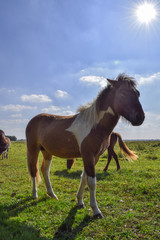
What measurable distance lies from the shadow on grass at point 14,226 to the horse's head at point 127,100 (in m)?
2.98

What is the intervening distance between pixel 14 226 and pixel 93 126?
9.15ft

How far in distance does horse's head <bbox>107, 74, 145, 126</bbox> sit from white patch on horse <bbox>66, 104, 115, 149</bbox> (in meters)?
0.30

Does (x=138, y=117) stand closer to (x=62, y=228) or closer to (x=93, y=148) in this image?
(x=93, y=148)

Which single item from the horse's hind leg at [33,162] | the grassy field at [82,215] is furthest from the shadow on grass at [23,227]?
the horse's hind leg at [33,162]

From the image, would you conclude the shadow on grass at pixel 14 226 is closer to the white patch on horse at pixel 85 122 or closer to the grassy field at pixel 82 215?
the grassy field at pixel 82 215

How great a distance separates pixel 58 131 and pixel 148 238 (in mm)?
3061

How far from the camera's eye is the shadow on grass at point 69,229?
3.10 m

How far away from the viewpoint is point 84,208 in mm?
4312

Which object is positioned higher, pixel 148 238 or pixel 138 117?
pixel 138 117

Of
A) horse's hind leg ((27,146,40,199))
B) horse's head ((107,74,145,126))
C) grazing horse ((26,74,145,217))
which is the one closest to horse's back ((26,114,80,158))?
grazing horse ((26,74,145,217))

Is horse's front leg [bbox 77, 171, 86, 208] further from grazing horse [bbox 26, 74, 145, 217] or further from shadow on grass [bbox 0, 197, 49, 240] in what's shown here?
→ shadow on grass [bbox 0, 197, 49, 240]

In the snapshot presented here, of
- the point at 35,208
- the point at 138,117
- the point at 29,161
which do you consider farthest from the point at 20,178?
the point at 138,117

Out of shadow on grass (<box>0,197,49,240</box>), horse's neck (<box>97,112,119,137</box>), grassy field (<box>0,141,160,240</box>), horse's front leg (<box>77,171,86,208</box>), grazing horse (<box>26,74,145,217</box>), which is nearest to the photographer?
shadow on grass (<box>0,197,49,240</box>)

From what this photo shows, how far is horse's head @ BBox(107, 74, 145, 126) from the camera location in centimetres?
351
